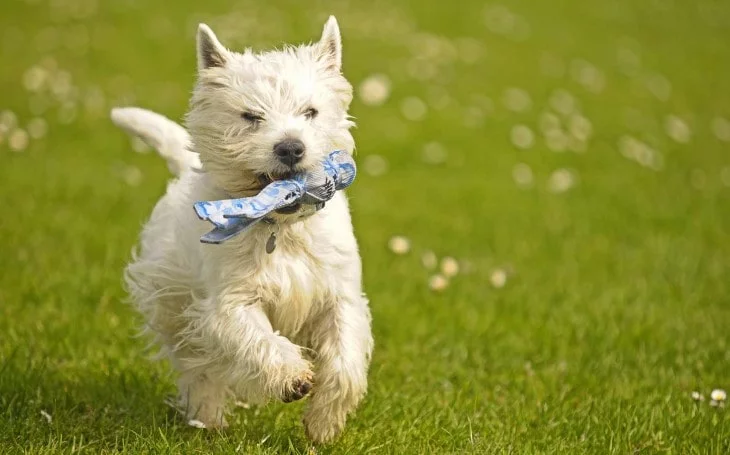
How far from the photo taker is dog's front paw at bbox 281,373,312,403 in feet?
12.9

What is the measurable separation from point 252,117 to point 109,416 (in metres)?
1.42

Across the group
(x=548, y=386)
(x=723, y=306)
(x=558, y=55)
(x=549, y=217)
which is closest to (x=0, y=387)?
(x=548, y=386)

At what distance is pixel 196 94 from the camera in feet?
13.9

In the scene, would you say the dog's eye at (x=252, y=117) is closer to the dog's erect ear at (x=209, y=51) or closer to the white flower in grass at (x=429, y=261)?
the dog's erect ear at (x=209, y=51)

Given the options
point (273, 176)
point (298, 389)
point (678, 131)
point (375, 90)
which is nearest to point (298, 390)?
point (298, 389)

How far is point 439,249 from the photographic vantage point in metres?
7.67

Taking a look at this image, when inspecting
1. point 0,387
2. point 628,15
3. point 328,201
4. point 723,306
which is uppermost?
point 328,201

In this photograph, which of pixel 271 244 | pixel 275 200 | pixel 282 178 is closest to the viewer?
pixel 275 200

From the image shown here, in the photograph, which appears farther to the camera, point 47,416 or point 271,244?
point 47,416

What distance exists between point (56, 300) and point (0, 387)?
4.68 ft

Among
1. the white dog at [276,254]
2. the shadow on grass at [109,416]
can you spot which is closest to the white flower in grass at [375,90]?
the shadow on grass at [109,416]

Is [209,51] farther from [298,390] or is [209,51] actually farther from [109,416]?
[109,416]

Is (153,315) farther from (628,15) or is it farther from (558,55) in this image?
(628,15)

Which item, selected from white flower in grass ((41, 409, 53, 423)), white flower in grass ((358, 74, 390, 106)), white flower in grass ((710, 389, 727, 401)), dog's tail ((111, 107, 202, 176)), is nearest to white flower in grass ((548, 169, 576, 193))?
white flower in grass ((358, 74, 390, 106))
